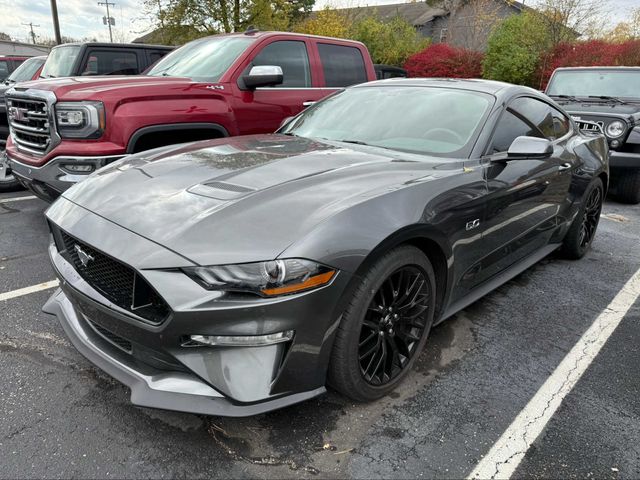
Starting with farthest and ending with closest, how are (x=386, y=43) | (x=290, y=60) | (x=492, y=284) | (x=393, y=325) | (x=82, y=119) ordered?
(x=386, y=43) < (x=290, y=60) < (x=82, y=119) < (x=492, y=284) < (x=393, y=325)

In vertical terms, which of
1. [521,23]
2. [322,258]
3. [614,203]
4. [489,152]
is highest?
[521,23]

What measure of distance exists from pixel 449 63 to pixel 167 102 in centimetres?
1909

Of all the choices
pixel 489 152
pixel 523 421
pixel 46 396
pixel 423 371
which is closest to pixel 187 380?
pixel 46 396

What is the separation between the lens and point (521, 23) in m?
18.9

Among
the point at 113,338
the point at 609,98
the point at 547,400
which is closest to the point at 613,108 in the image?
the point at 609,98

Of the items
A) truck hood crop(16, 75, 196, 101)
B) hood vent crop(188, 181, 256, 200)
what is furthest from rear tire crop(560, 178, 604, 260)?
truck hood crop(16, 75, 196, 101)

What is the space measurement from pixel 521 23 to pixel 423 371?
20038 mm

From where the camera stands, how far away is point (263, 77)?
15.1 feet

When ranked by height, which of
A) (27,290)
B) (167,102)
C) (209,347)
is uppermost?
(167,102)

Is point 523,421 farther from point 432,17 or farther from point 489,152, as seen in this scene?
point 432,17

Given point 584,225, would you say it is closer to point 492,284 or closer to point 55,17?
point 492,284

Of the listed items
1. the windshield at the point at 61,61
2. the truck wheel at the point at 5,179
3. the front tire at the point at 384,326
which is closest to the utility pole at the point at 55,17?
the windshield at the point at 61,61

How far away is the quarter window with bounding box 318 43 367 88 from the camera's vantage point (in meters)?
5.70

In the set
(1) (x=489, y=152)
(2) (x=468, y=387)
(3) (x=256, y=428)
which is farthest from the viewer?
(1) (x=489, y=152)
